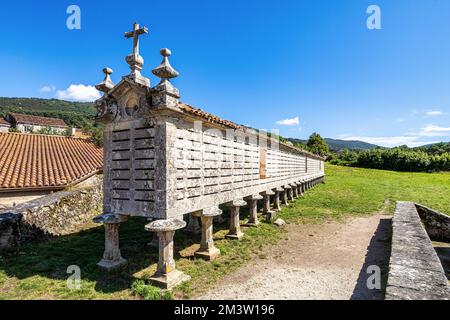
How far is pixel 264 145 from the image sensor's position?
Answer: 11914mm

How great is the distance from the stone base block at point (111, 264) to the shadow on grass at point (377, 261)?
16.3ft

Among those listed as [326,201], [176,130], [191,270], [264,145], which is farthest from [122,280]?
[326,201]

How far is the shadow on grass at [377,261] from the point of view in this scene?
5227 millimetres

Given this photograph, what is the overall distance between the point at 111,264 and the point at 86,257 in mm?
1122

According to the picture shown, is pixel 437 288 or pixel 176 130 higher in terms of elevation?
pixel 176 130

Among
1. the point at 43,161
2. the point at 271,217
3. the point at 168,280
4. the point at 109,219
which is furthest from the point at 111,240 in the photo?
the point at 43,161

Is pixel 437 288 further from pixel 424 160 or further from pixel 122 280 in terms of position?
pixel 424 160

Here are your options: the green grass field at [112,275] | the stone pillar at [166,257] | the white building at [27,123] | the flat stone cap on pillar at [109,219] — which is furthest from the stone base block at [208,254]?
the white building at [27,123]

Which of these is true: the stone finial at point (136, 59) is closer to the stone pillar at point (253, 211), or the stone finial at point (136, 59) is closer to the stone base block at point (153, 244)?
the stone base block at point (153, 244)

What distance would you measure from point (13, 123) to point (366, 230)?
2762 inches

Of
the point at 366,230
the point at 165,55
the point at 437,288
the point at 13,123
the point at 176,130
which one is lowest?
the point at 366,230

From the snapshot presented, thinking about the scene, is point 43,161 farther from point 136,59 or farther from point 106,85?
point 136,59

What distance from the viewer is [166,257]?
18.6 ft

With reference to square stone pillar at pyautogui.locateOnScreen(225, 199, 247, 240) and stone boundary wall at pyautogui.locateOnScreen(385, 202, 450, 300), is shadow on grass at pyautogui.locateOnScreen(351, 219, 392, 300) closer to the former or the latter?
stone boundary wall at pyautogui.locateOnScreen(385, 202, 450, 300)
